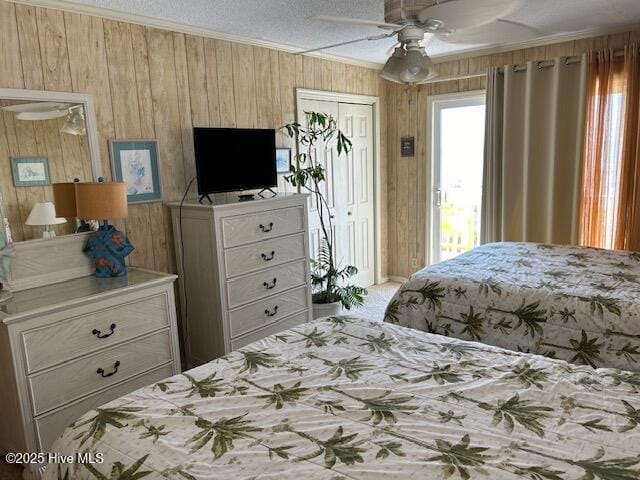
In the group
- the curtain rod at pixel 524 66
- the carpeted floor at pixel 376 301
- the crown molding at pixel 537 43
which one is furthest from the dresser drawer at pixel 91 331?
the crown molding at pixel 537 43

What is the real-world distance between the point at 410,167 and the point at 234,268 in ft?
8.98

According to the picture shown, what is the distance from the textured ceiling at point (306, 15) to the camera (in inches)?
113

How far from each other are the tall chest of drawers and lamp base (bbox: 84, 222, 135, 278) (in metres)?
0.07

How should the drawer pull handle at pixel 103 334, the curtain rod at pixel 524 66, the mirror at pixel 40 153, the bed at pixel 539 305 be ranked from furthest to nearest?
the curtain rod at pixel 524 66, the mirror at pixel 40 153, the drawer pull handle at pixel 103 334, the bed at pixel 539 305

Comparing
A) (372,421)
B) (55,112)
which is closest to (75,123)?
(55,112)

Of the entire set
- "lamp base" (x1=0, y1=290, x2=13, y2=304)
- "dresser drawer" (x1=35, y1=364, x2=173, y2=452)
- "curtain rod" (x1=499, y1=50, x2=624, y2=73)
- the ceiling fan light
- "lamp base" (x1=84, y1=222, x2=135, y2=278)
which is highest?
"curtain rod" (x1=499, y1=50, x2=624, y2=73)

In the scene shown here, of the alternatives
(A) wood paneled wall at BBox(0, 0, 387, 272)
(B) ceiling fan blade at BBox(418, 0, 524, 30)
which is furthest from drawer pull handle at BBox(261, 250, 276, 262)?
(B) ceiling fan blade at BBox(418, 0, 524, 30)

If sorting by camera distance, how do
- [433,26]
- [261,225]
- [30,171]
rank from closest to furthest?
[433,26] → [30,171] → [261,225]

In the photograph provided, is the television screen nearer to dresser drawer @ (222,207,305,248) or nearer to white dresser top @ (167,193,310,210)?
white dresser top @ (167,193,310,210)

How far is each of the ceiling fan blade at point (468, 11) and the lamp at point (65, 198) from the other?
6.82 feet

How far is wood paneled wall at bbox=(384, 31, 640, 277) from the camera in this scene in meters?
4.76

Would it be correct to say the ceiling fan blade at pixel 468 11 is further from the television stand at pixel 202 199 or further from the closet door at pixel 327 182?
the closet door at pixel 327 182

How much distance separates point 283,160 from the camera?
4.11 meters

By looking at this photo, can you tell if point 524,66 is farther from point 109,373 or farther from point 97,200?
point 109,373
